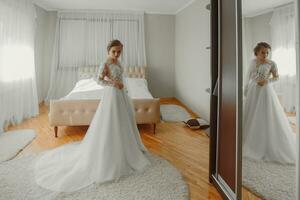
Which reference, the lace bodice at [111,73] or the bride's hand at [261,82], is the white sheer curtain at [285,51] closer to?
the bride's hand at [261,82]

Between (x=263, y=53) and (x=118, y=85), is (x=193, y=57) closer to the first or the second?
(x=118, y=85)

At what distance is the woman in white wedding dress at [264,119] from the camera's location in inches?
54.7

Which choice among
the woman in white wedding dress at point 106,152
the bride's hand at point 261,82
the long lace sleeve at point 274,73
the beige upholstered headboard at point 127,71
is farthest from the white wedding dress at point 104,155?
the beige upholstered headboard at point 127,71

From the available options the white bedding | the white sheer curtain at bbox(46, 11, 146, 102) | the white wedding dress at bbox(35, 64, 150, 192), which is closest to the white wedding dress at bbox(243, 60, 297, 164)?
the white wedding dress at bbox(35, 64, 150, 192)

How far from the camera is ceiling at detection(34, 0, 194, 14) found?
5227mm

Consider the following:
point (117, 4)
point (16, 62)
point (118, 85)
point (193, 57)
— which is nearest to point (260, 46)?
point (118, 85)

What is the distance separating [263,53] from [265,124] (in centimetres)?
47

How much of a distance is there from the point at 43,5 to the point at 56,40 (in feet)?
2.75

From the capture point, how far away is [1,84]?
12.5ft

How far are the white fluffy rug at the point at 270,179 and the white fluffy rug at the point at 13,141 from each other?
→ 2642 millimetres

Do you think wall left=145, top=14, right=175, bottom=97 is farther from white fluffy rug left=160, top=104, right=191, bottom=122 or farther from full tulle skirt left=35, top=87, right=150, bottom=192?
full tulle skirt left=35, top=87, right=150, bottom=192

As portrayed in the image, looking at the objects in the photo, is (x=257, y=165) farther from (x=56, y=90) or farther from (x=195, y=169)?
(x=56, y=90)

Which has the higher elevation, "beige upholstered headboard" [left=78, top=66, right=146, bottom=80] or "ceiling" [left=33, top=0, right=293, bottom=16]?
"ceiling" [left=33, top=0, right=293, bottom=16]

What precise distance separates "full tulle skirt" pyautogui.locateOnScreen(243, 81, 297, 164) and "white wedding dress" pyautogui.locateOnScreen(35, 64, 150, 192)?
1266 millimetres
